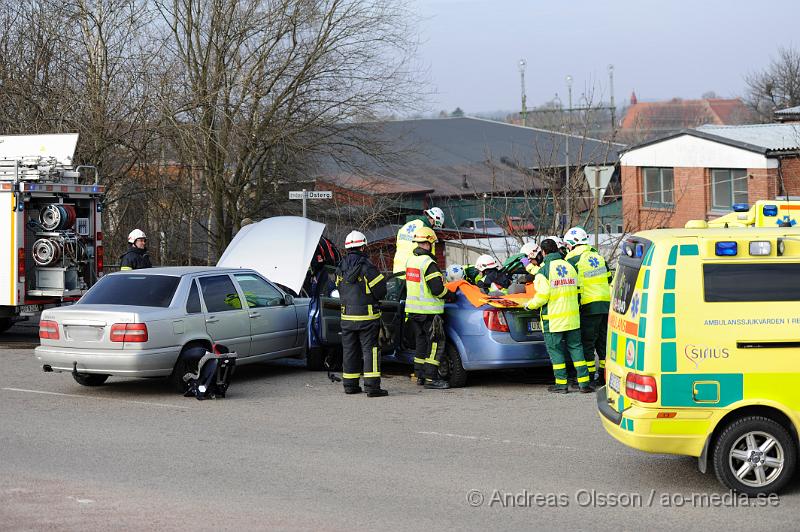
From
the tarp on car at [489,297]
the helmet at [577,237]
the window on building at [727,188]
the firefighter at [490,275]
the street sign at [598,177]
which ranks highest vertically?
the window on building at [727,188]

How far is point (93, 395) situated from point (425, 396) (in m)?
3.86

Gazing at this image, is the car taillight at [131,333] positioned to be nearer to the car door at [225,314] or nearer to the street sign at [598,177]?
the car door at [225,314]

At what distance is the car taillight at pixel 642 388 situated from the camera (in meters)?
7.45

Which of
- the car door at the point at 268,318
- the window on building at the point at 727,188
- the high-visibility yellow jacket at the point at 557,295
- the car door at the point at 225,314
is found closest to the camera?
the high-visibility yellow jacket at the point at 557,295

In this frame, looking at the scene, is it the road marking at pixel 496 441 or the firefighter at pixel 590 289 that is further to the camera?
the firefighter at pixel 590 289

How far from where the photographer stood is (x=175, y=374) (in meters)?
12.2

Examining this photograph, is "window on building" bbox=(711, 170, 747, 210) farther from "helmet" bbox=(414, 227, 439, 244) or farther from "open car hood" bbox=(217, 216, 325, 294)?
"helmet" bbox=(414, 227, 439, 244)

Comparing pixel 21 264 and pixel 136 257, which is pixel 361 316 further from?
pixel 21 264

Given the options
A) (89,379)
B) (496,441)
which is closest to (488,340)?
(496,441)

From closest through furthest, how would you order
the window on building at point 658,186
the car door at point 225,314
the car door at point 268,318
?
the car door at point 225,314 < the car door at point 268,318 < the window on building at point 658,186

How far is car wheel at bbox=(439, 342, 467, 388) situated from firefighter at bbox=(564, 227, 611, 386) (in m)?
1.46

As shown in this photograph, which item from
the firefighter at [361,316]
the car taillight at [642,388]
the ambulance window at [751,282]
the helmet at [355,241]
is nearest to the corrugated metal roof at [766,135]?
the helmet at [355,241]

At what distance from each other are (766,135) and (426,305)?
27.2 m

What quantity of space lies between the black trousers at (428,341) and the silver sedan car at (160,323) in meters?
2.10
